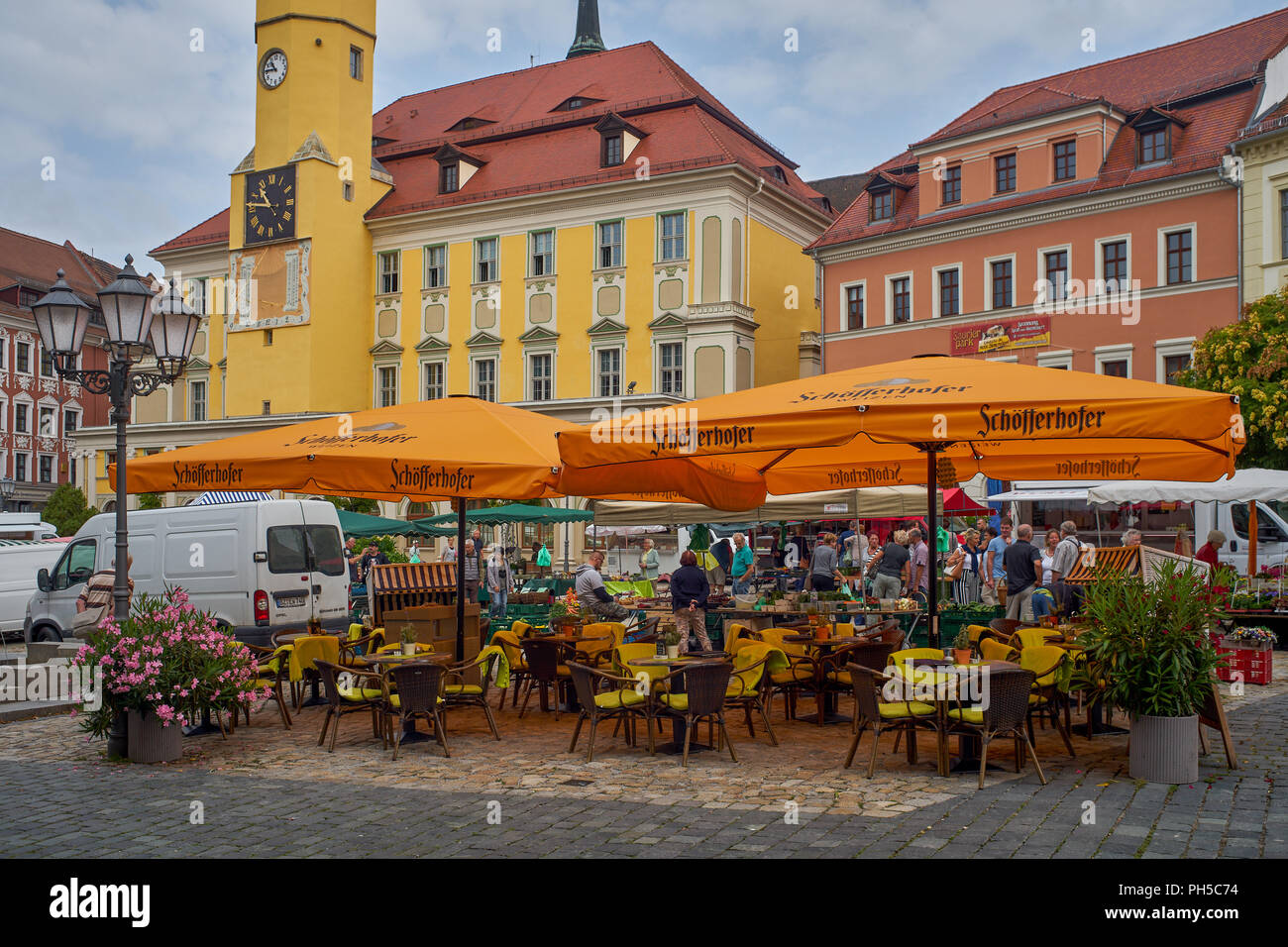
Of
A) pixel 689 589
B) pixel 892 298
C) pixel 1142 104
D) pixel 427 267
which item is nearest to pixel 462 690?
pixel 689 589

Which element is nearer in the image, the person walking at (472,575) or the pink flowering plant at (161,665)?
the pink flowering plant at (161,665)

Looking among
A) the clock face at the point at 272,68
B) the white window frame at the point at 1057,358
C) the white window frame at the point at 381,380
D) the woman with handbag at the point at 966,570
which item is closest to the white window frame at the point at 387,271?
the white window frame at the point at 381,380

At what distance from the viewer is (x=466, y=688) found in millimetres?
9820

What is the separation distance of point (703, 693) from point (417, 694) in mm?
2306

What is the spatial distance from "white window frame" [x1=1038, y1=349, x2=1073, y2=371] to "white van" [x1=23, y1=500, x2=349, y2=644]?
76.6ft

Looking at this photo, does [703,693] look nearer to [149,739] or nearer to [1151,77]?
[149,739]

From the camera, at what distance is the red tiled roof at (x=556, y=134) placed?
4303cm

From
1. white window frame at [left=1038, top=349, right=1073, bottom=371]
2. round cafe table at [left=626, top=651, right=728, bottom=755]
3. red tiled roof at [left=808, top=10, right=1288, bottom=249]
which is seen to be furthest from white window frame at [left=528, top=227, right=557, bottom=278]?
round cafe table at [left=626, top=651, right=728, bottom=755]

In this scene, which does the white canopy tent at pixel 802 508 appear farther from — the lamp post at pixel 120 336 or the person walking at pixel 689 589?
the lamp post at pixel 120 336

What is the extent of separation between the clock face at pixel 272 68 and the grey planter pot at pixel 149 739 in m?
43.1

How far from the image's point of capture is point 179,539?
53.7 ft

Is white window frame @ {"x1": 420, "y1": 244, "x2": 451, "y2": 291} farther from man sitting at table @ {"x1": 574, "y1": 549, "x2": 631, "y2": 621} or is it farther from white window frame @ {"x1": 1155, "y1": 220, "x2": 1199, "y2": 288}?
man sitting at table @ {"x1": 574, "y1": 549, "x2": 631, "y2": 621}

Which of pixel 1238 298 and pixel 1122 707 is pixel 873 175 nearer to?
pixel 1238 298

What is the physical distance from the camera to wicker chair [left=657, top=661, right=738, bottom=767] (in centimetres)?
883
